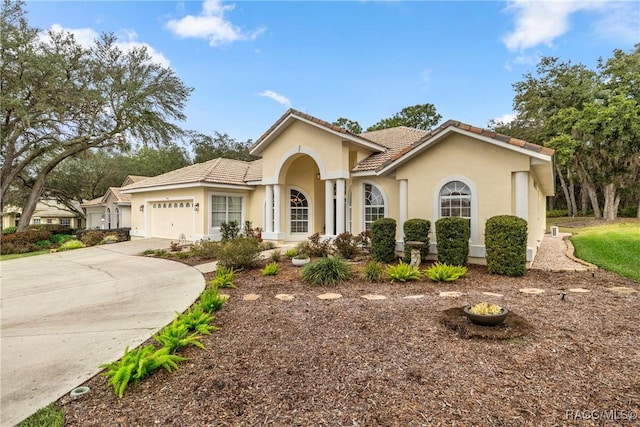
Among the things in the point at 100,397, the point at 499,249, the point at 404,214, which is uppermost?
the point at 404,214

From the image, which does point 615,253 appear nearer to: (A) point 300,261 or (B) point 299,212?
(A) point 300,261

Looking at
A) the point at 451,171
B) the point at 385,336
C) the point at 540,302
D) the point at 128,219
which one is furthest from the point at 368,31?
the point at 128,219

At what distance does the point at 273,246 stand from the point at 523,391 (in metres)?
12.4

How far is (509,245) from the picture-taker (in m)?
8.35

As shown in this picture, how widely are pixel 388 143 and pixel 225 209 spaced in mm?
9445

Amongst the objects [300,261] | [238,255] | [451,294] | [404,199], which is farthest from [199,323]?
[404,199]

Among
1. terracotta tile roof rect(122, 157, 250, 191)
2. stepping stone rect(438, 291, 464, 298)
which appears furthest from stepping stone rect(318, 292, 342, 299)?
terracotta tile roof rect(122, 157, 250, 191)

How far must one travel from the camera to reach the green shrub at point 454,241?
9102 millimetres

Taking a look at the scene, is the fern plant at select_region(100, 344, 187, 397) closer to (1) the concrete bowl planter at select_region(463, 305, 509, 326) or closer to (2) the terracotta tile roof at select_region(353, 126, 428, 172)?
(1) the concrete bowl planter at select_region(463, 305, 509, 326)

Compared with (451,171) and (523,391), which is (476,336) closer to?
(523,391)

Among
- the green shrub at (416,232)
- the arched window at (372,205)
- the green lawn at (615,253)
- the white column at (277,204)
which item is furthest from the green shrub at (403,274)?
the white column at (277,204)

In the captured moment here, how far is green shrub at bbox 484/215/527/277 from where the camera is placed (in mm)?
8273

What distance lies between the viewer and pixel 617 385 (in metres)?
3.21

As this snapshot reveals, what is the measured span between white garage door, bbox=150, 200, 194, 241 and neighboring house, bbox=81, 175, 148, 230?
646 centimetres
